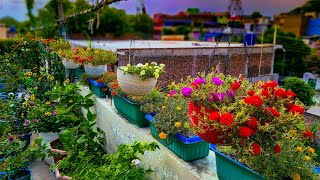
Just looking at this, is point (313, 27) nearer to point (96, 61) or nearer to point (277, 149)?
point (96, 61)

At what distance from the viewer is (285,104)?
1.13 metres

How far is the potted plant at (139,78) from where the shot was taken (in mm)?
2035

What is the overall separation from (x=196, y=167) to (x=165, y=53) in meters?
7.84

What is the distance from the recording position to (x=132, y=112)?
6.88ft

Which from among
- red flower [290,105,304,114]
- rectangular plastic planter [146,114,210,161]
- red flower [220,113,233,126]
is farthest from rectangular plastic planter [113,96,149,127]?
red flower [290,105,304,114]

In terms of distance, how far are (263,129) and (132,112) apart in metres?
1.25

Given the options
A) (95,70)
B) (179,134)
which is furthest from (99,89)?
(179,134)

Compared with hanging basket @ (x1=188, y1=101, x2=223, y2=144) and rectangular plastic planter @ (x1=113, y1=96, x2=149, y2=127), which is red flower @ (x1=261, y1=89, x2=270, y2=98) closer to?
hanging basket @ (x1=188, y1=101, x2=223, y2=144)

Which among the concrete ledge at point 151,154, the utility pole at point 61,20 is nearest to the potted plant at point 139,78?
the concrete ledge at point 151,154

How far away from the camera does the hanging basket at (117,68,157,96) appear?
2.04 metres

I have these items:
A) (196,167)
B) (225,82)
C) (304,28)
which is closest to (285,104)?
(225,82)

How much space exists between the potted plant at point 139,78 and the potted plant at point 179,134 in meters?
0.37

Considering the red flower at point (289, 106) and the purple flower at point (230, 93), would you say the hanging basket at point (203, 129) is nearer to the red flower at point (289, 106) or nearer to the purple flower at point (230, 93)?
the purple flower at point (230, 93)

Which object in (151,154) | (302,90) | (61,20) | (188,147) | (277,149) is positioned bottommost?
(302,90)
